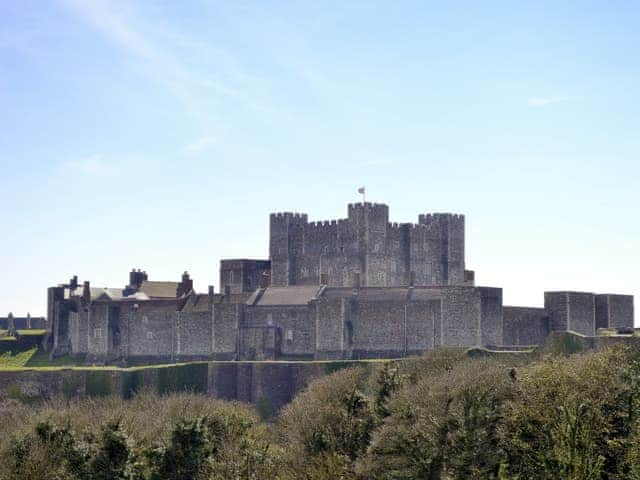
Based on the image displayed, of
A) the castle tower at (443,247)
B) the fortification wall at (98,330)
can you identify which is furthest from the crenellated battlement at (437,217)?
the fortification wall at (98,330)

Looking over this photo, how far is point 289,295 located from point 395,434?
113ft

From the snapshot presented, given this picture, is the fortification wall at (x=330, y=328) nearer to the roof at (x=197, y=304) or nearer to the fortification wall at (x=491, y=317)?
the fortification wall at (x=491, y=317)

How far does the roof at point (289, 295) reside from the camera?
76.7 metres

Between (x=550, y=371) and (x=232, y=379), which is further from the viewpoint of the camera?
(x=232, y=379)

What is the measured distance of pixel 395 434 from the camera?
43844mm

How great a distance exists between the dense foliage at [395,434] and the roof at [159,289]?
38348 millimetres

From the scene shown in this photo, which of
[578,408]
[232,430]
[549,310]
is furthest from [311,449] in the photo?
[549,310]

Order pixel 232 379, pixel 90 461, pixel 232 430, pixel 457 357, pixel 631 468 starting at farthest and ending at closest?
pixel 232 379 < pixel 457 357 < pixel 232 430 < pixel 90 461 < pixel 631 468

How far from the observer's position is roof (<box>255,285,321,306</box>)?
252 ft

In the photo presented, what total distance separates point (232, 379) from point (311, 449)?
22.6m

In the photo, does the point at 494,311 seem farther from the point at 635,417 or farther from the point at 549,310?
the point at 635,417

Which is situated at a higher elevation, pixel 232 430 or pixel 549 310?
pixel 549 310

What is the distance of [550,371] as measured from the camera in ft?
136

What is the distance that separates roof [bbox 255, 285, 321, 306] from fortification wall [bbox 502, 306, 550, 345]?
1128 centimetres
